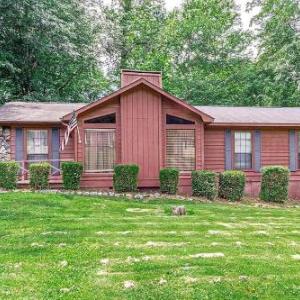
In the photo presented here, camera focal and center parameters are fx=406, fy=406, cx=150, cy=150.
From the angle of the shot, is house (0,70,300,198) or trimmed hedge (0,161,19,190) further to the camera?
house (0,70,300,198)

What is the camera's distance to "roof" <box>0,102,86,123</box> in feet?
43.3

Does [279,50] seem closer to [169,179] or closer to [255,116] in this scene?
[255,116]

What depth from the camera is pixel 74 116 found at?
1234 centimetres

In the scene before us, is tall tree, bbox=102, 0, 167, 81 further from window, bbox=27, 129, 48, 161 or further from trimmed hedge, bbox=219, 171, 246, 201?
trimmed hedge, bbox=219, 171, 246, 201

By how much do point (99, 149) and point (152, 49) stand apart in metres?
16.2

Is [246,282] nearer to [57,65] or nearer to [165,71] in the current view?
[57,65]

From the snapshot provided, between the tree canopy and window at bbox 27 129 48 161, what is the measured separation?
22.6ft

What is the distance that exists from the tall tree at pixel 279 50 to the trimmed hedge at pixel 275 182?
937 cm

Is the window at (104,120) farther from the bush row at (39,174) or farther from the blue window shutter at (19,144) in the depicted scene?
the blue window shutter at (19,144)

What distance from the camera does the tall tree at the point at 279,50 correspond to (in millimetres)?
20844

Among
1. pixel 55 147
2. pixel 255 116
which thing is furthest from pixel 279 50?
pixel 55 147

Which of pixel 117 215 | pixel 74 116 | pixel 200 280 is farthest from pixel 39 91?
pixel 200 280

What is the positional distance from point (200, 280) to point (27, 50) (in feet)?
62.3

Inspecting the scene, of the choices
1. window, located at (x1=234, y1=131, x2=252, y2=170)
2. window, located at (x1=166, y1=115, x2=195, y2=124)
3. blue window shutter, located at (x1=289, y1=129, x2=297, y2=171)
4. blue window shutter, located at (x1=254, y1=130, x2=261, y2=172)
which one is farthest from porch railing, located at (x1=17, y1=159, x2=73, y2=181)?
blue window shutter, located at (x1=289, y1=129, x2=297, y2=171)
